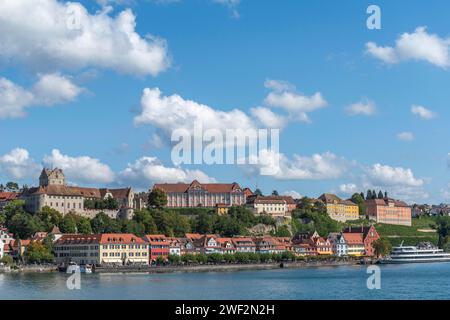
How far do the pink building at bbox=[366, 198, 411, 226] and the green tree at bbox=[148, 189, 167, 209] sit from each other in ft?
136

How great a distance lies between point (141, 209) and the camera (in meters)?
91.6

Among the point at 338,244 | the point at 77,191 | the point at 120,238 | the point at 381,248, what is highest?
the point at 77,191

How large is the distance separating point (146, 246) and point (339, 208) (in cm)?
4870

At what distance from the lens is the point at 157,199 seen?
9362 centimetres

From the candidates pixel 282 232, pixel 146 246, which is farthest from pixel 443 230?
pixel 146 246

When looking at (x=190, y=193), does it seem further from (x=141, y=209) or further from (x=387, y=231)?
(x=387, y=231)

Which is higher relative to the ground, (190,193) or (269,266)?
(190,193)

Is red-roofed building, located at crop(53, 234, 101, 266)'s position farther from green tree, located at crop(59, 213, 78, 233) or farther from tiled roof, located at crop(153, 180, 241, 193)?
tiled roof, located at crop(153, 180, 241, 193)

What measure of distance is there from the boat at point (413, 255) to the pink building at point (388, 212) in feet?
95.6

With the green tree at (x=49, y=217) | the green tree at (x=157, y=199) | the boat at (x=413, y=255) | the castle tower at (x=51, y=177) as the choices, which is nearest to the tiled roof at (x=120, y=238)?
the green tree at (x=49, y=217)

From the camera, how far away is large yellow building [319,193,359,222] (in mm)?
115250

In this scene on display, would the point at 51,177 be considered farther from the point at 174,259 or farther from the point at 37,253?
the point at 174,259
